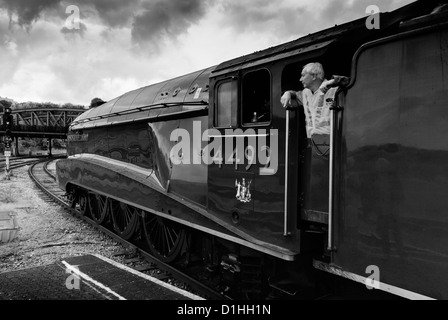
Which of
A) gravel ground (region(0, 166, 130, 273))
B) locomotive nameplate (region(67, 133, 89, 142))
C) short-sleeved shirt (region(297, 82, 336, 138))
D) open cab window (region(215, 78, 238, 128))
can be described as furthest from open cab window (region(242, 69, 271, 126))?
locomotive nameplate (region(67, 133, 89, 142))

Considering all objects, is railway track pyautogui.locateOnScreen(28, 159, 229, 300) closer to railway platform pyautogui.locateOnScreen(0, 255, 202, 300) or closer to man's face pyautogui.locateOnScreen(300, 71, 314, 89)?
railway platform pyautogui.locateOnScreen(0, 255, 202, 300)

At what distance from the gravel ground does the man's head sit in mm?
5350

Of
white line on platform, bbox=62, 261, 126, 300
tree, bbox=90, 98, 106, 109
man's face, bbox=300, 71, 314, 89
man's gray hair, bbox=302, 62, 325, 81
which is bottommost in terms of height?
white line on platform, bbox=62, 261, 126, 300

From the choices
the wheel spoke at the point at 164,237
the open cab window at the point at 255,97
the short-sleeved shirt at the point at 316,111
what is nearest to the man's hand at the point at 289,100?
the short-sleeved shirt at the point at 316,111

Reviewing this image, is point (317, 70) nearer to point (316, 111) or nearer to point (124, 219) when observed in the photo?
point (316, 111)

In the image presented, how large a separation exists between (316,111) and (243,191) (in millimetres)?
1392

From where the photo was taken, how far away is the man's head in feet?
11.5

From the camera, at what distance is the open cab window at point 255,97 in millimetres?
4312

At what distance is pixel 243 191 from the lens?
14.3ft

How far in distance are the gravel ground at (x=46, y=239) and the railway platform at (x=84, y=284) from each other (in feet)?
3.23
